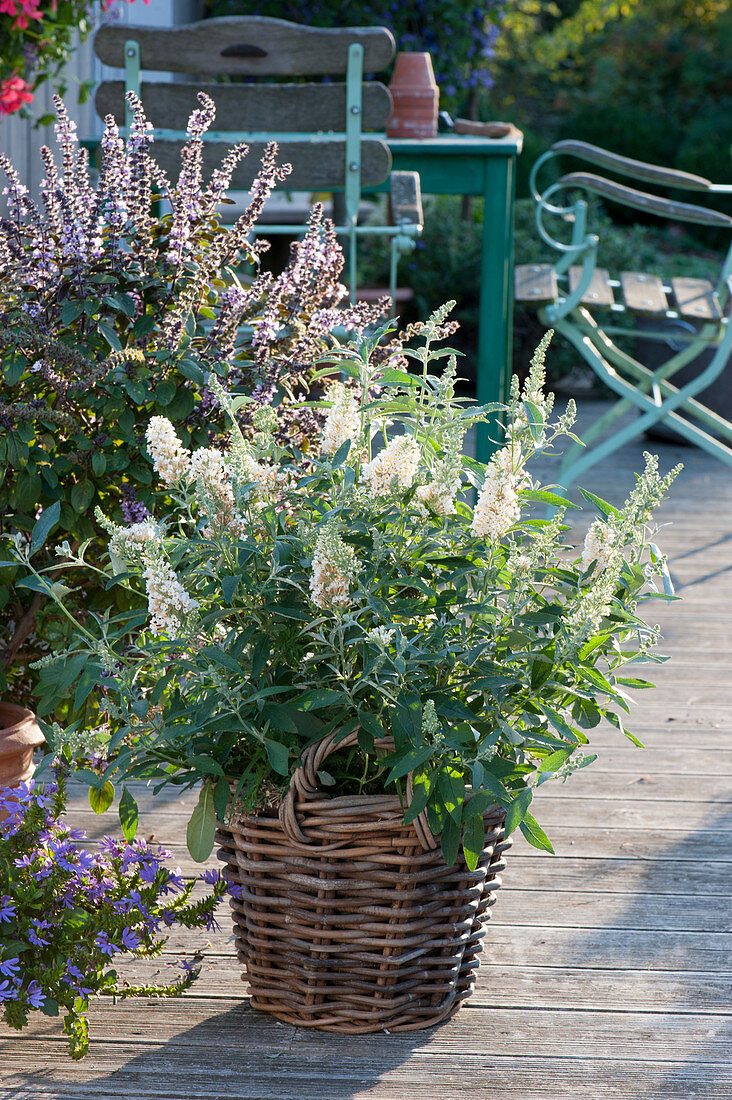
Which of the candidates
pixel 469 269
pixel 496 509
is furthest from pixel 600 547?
pixel 469 269

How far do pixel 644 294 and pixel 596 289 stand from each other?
0.19 meters

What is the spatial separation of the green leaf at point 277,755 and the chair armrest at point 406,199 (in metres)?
1.78

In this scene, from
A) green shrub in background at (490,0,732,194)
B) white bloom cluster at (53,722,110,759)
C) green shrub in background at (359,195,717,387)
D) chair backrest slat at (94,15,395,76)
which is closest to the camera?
white bloom cluster at (53,722,110,759)

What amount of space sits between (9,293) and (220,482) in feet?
1.95

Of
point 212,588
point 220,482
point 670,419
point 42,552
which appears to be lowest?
point 670,419

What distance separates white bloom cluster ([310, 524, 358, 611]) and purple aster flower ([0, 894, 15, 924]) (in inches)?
19.5

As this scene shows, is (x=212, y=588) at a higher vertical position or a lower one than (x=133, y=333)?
lower

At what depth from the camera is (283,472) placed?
4.76 feet

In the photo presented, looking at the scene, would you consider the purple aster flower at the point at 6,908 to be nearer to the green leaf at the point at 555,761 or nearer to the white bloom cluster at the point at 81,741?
the white bloom cluster at the point at 81,741

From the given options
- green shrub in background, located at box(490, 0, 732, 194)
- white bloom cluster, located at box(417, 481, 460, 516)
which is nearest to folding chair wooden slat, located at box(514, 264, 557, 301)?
white bloom cluster, located at box(417, 481, 460, 516)

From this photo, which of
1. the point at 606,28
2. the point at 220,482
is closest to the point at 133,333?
the point at 220,482

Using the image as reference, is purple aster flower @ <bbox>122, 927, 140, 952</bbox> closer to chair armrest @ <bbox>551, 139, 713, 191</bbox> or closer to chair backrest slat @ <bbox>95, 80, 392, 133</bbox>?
chair backrest slat @ <bbox>95, 80, 392, 133</bbox>

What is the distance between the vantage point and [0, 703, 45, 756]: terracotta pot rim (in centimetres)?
163

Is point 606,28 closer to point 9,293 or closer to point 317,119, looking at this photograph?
point 317,119
